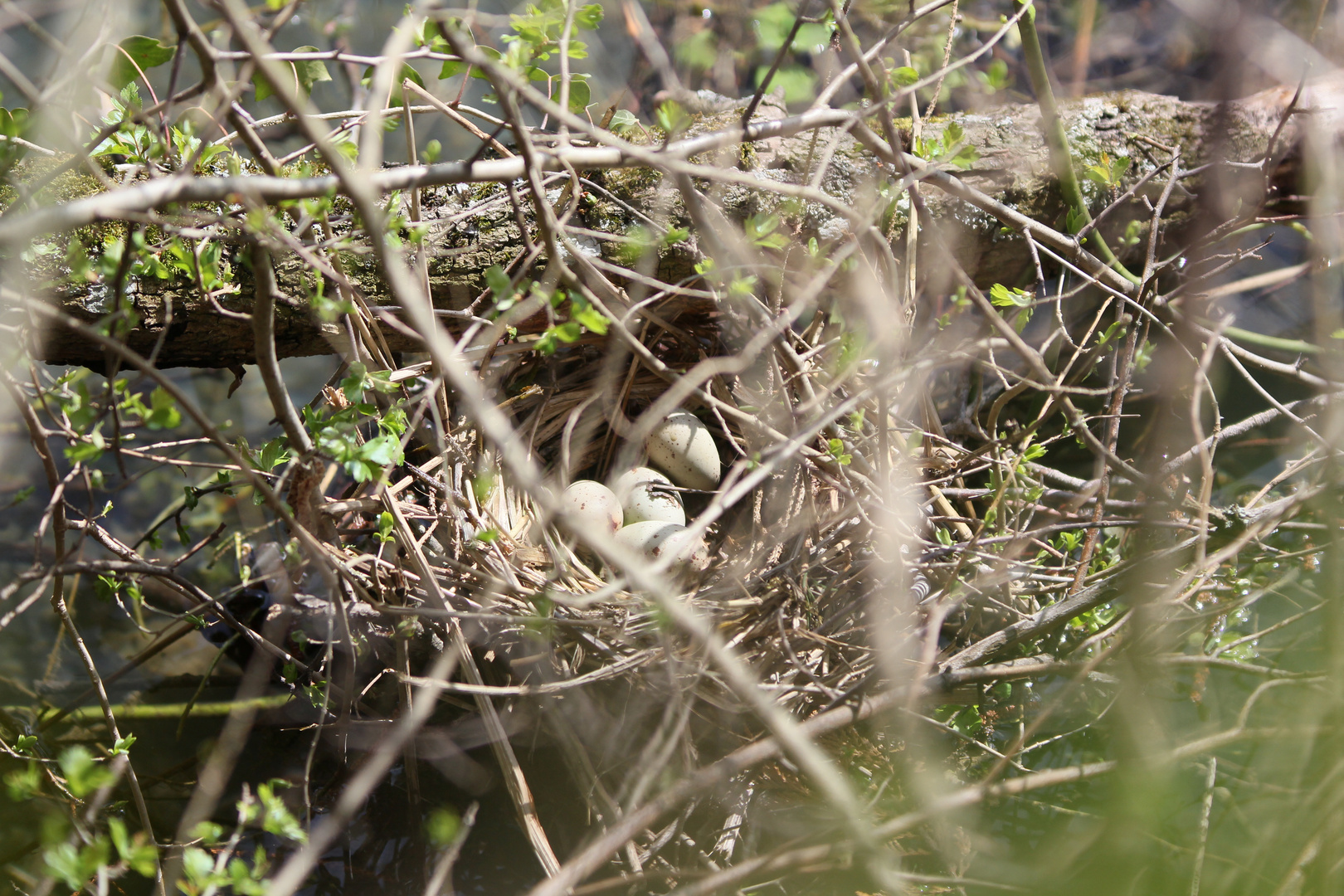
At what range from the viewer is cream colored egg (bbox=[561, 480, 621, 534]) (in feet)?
5.07

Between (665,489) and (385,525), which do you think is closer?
(385,525)

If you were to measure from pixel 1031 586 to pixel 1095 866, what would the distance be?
2.66ft

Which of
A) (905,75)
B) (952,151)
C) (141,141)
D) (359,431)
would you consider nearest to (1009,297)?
(952,151)

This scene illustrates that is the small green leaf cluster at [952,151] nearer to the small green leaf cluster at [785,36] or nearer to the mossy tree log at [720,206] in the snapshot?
the mossy tree log at [720,206]

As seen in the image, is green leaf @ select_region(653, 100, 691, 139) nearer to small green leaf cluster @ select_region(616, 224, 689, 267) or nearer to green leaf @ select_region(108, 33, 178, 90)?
small green leaf cluster @ select_region(616, 224, 689, 267)

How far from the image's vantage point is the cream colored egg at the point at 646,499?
1.63 meters

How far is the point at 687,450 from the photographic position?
166 cm

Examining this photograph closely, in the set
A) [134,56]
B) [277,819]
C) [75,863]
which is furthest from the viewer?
[134,56]

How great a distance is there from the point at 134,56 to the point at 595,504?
3.22 feet

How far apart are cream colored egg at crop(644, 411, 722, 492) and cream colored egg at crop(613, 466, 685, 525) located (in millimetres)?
50

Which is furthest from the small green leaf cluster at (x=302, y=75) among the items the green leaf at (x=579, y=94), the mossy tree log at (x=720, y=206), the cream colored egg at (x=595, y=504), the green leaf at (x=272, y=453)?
the cream colored egg at (x=595, y=504)

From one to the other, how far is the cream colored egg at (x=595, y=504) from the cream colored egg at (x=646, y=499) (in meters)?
0.05

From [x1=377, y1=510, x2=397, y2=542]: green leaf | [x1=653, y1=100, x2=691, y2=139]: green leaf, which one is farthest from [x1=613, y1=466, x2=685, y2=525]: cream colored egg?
[x1=653, y1=100, x2=691, y2=139]: green leaf

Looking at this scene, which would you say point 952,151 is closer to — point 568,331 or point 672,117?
point 672,117
